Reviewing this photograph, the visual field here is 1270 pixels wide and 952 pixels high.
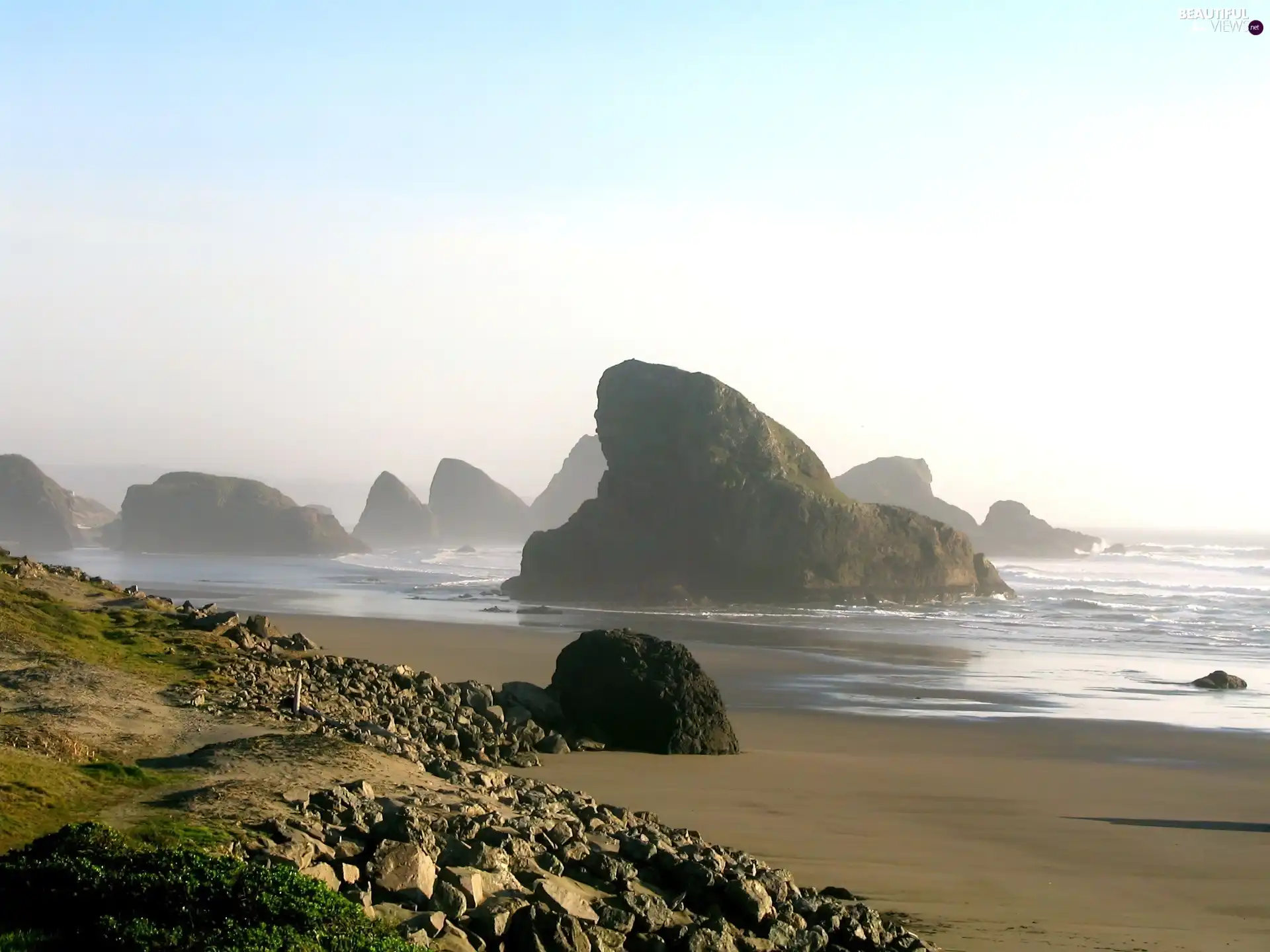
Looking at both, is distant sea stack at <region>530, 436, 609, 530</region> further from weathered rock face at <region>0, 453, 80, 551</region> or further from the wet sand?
the wet sand

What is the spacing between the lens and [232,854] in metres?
7.00

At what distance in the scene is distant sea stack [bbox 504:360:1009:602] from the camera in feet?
202

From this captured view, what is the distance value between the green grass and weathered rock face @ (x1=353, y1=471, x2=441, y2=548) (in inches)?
6061

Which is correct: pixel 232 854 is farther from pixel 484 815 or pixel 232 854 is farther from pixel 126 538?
pixel 126 538

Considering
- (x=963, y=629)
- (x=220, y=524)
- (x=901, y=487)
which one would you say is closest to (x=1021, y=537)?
(x=901, y=487)

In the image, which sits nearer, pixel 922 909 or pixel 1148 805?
pixel 922 909

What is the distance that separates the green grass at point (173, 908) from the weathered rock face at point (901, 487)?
129 m

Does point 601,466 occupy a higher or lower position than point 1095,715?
higher

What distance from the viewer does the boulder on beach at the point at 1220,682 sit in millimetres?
27203

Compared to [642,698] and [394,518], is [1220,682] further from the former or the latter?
[394,518]

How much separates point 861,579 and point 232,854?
5791 centimetres

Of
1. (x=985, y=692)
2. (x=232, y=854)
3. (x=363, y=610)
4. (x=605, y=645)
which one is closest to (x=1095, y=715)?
(x=985, y=692)

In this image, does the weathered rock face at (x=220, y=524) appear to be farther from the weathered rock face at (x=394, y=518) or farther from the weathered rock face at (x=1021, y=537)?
the weathered rock face at (x=1021, y=537)

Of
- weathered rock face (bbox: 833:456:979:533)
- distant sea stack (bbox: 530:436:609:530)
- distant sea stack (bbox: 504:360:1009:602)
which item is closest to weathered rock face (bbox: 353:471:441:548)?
distant sea stack (bbox: 530:436:609:530)
